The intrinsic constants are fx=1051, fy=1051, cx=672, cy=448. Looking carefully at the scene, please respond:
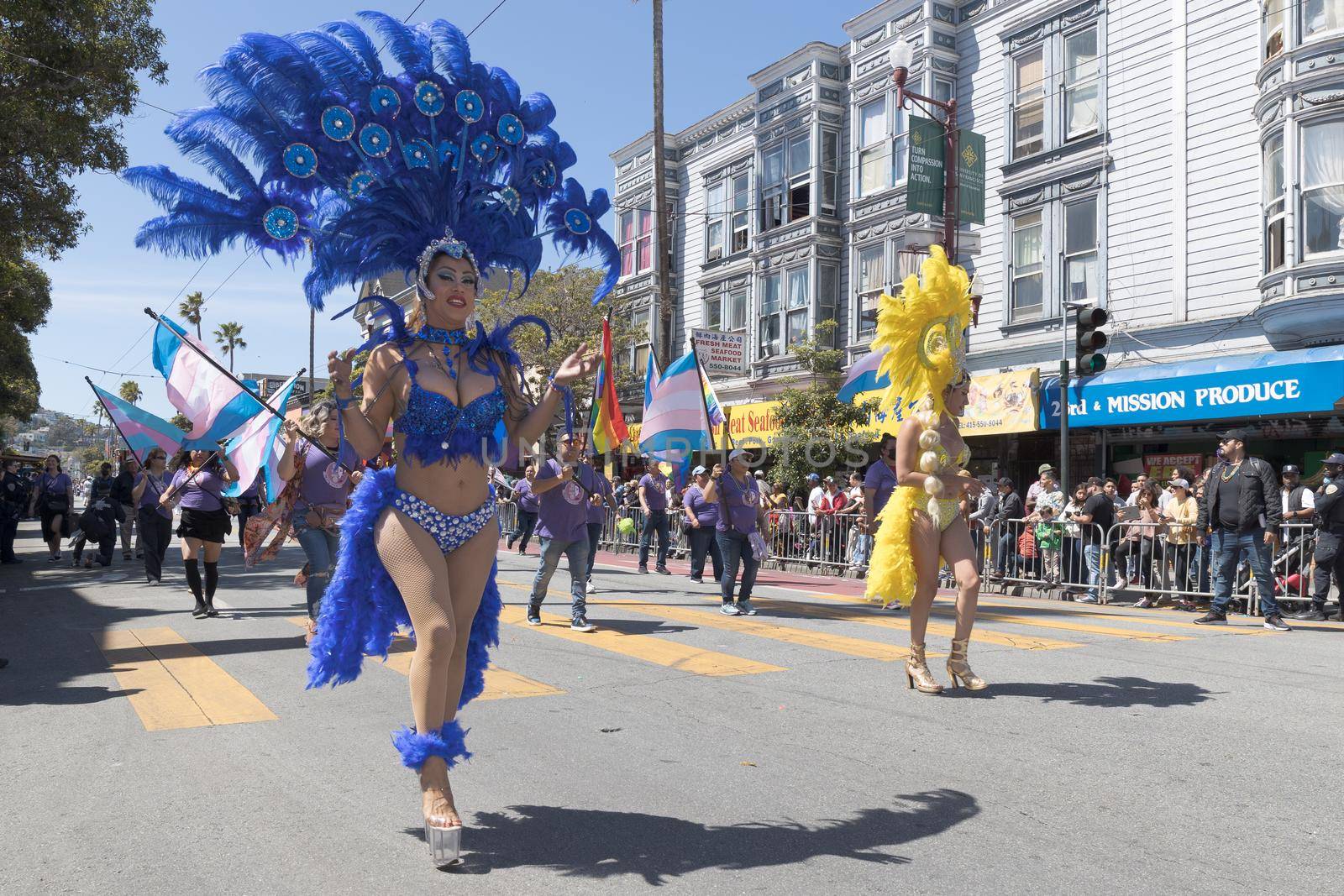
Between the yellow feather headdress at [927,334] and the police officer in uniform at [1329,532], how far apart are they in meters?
6.86

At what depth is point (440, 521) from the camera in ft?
13.1

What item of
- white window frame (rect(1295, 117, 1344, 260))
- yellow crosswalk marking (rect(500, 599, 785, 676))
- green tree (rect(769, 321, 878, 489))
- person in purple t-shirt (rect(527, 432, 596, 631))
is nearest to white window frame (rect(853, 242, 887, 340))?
green tree (rect(769, 321, 878, 489))

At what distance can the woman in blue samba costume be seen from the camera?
3.98 meters

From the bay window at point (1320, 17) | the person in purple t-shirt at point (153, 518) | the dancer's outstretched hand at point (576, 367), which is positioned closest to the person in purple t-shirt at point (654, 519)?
the person in purple t-shirt at point (153, 518)

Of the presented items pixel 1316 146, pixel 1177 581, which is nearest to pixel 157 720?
pixel 1177 581

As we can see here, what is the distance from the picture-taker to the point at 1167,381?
17.1 metres

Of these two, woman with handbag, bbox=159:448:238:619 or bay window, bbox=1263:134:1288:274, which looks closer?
woman with handbag, bbox=159:448:238:619

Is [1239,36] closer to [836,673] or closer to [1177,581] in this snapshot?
[1177,581]

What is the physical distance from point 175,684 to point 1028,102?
19.5m

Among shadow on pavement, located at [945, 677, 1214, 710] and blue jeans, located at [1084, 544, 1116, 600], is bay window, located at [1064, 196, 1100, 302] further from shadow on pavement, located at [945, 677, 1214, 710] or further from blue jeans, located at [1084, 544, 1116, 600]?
shadow on pavement, located at [945, 677, 1214, 710]

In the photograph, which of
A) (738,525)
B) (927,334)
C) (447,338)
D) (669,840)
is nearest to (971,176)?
(738,525)

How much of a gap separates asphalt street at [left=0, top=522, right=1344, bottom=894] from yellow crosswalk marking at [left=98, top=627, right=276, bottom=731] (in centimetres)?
4

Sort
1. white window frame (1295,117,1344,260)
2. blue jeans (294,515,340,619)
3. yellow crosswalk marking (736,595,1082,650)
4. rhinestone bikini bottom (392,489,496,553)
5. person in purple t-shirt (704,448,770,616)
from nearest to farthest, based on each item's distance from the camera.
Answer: rhinestone bikini bottom (392,489,496,553) → blue jeans (294,515,340,619) → yellow crosswalk marking (736,595,1082,650) → person in purple t-shirt (704,448,770,616) → white window frame (1295,117,1344,260)

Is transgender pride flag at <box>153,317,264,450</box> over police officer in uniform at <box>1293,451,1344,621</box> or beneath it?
over
